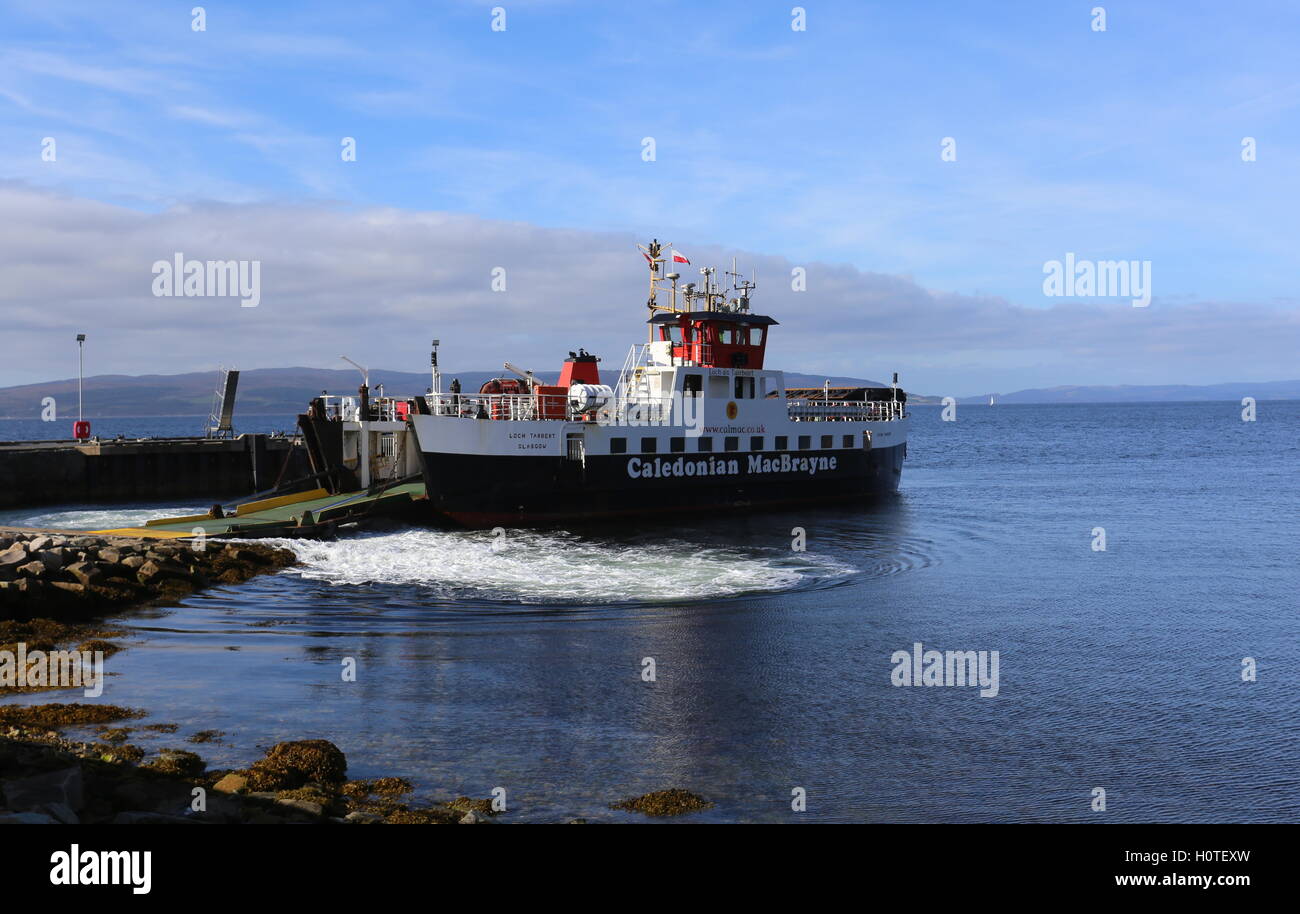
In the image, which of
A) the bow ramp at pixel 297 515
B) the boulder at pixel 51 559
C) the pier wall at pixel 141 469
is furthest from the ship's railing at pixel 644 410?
the boulder at pixel 51 559

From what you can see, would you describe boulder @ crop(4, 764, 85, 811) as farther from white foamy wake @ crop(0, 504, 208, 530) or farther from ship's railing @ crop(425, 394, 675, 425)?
white foamy wake @ crop(0, 504, 208, 530)

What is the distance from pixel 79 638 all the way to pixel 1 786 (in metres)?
10.7

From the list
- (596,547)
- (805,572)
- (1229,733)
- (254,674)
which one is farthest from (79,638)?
(1229,733)

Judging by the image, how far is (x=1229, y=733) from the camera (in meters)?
14.1

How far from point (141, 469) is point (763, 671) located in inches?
1491

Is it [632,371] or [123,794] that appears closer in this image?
[123,794]

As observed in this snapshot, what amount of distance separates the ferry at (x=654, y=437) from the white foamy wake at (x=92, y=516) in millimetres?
9385

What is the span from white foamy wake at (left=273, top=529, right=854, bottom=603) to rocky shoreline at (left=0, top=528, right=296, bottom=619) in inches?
71.0

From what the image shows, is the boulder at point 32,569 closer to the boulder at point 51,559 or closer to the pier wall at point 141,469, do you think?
the boulder at point 51,559

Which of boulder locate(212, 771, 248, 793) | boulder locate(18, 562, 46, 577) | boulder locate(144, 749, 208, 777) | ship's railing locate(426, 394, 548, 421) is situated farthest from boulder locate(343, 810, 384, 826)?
ship's railing locate(426, 394, 548, 421)

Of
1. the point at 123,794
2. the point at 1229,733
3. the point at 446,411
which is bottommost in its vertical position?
the point at 1229,733

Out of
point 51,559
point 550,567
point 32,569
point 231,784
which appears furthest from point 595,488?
point 231,784

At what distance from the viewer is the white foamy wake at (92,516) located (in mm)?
34531
